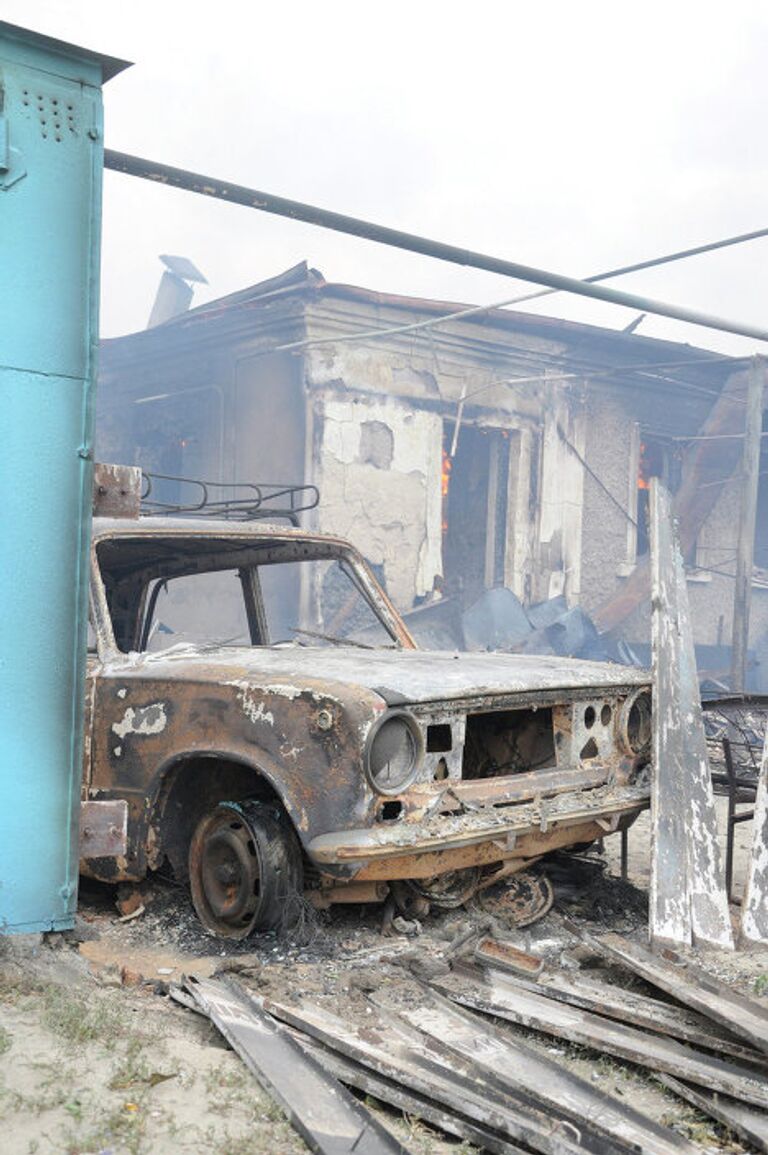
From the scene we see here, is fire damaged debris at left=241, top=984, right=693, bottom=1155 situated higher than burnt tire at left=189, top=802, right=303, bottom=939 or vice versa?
burnt tire at left=189, top=802, right=303, bottom=939

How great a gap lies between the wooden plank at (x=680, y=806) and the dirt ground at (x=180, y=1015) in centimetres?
18

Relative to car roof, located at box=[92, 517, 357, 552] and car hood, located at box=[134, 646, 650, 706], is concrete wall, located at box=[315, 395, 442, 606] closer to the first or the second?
car roof, located at box=[92, 517, 357, 552]

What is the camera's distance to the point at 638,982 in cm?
375

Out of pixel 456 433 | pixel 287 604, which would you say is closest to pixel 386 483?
pixel 456 433

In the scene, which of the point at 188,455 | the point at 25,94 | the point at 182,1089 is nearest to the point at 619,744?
the point at 182,1089

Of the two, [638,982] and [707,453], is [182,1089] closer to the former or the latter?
[638,982]

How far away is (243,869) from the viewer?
12.8ft

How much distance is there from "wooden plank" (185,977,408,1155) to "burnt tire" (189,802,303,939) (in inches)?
20.4

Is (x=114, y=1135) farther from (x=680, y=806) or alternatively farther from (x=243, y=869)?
(x=680, y=806)

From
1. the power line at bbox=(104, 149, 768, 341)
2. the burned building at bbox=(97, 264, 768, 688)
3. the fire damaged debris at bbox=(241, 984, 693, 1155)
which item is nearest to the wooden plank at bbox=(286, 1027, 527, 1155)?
the fire damaged debris at bbox=(241, 984, 693, 1155)

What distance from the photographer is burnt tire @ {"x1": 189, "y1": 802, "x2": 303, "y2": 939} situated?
3824 millimetres

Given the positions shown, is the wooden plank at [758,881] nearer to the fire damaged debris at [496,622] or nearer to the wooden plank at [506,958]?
the wooden plank at [506,958]

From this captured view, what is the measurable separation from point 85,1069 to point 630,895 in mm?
2744

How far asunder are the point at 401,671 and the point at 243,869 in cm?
88
